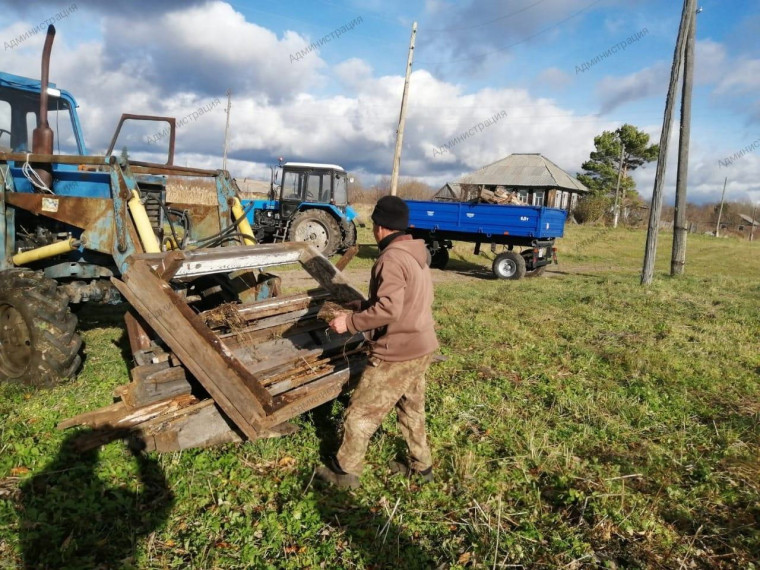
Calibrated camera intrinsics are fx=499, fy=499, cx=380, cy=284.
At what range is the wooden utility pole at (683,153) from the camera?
36.2ft

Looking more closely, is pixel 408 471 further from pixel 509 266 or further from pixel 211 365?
pixel 509 266

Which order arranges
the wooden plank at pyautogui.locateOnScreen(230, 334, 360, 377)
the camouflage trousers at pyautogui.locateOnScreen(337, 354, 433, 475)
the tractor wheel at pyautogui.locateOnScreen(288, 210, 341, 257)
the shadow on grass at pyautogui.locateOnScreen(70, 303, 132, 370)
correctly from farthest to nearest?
the tractor wheel at pyautogui.locateOnScreen(288, 210, 341, 257)
the shadow on grass at pyautogui.locateOnScreen(70, 303, 132, 370)
the wooden plank at pyautogui.locateOnScreen(230, 334, 360, 377)
the camouflage trousers at pyautogui.locateOnScreen(337, 354, 433, 475)

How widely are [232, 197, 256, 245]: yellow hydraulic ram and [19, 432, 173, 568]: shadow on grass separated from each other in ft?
7.98

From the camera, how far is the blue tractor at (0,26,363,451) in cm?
314

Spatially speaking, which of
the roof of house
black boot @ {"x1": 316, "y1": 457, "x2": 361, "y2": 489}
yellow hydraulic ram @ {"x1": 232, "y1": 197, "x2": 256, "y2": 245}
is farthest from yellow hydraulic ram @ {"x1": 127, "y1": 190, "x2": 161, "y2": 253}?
the roof of house

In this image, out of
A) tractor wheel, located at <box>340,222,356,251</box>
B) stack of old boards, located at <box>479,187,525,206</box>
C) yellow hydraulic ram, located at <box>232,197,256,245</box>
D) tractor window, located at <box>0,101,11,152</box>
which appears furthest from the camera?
tractor wheel, located at <box>340,222,356,251</box>

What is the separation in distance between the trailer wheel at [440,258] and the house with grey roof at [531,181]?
21.3 metres

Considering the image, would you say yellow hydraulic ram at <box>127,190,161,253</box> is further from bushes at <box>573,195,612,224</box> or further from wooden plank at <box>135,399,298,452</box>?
bushes at <box>573,195,612,224</box>

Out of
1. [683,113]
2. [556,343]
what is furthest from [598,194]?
[556,343]

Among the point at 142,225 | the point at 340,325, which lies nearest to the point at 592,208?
the point at 142,225

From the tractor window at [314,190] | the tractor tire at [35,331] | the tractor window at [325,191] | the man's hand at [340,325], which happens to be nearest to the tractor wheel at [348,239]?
the tractor window at [325,191]

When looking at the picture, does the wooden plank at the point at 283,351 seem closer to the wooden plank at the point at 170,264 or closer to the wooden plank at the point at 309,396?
the wooden plank at the point at 309,396

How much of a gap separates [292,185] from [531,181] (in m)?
27.0

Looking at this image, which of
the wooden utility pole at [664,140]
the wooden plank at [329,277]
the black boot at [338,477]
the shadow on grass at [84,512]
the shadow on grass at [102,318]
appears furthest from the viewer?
the wooden utility pole at [664,140]
